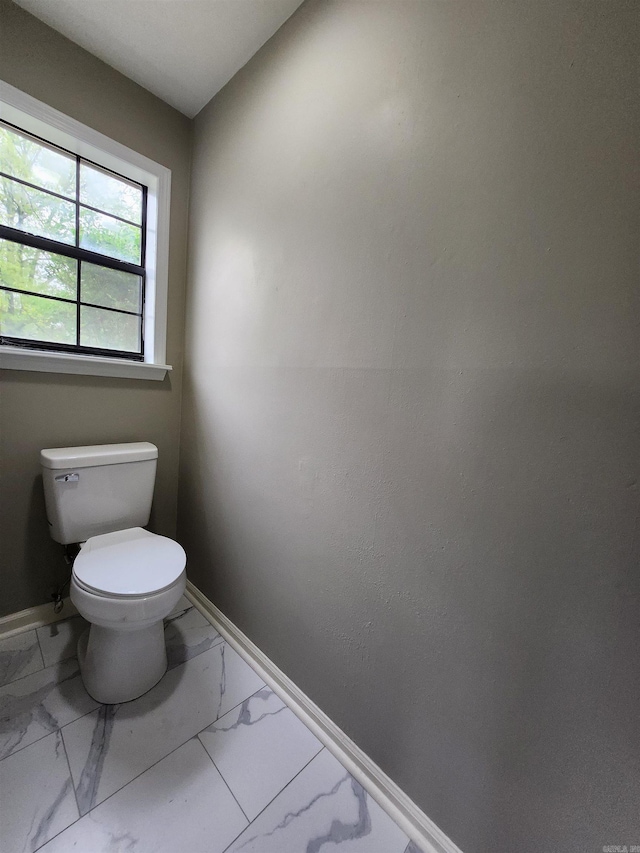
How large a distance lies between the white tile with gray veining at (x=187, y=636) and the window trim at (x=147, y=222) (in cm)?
119

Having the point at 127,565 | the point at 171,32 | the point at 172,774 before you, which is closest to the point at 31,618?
the point at 127,565

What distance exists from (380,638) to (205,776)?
2.13ft

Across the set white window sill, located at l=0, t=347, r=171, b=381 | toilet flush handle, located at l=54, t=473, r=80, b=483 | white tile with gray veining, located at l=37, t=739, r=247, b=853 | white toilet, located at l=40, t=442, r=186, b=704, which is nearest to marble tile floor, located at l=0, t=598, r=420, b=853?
white tile with gray veining, located at l=37, t=739, r=247, b=853

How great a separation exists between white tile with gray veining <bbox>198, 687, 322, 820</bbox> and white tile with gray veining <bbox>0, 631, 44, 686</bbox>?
29.4 inches

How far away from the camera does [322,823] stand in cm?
85

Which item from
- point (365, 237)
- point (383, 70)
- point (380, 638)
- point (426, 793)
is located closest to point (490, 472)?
point (380, 638)

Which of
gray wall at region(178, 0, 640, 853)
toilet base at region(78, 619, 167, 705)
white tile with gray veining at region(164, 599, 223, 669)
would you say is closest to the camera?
gray wall at region(178, 0, 640, 853)

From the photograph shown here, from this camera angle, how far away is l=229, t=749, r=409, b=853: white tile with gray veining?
2.64ft

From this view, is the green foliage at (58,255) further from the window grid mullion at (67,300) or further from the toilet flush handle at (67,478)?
the toilet flush handle at (67,478)

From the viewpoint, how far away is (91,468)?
1.33m

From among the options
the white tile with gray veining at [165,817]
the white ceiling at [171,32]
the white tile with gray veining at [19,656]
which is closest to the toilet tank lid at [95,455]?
the white tile with gray veining at [19,656]

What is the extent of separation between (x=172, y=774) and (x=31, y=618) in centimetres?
98

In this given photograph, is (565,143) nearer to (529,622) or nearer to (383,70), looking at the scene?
(383,70)

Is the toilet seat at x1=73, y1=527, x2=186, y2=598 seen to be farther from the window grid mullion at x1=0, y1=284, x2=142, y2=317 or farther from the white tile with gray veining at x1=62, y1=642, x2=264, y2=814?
the window grid mullion at x1=0, y1=284, x2=142, y2=317
